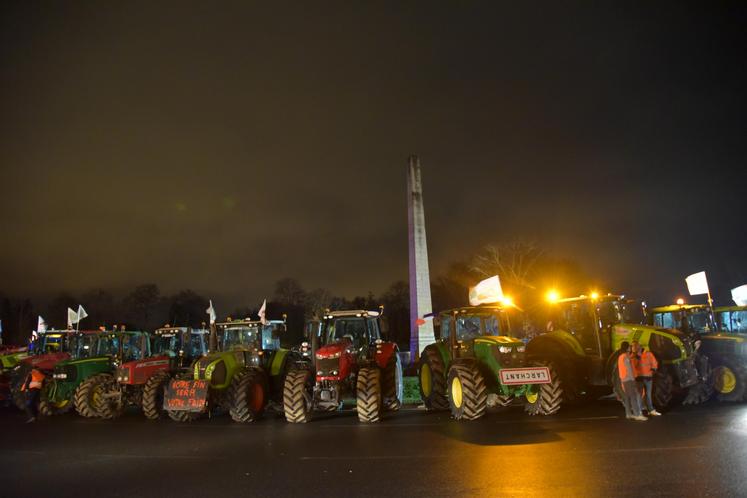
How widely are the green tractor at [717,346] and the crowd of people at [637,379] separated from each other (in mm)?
2669

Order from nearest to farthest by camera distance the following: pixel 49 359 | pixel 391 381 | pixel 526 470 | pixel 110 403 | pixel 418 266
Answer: pixel 526 470
pixel 391 381
pixel 110 403
pixel 49 359
pixel 418 266

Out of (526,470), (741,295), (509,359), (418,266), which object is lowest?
(526,470)

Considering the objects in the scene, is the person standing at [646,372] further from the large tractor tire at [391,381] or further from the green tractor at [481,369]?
the large tractor tire at [391,381]

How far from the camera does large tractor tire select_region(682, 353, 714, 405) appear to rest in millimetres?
12148

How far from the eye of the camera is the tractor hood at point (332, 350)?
1128cm

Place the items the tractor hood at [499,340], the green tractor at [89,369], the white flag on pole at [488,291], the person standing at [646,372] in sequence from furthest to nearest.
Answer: the white flag on pole at [488,291], the green tractor at [89,369], the tractor hood at [499,340], the person standing at [646,372]

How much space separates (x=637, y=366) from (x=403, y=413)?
5094 millimetres

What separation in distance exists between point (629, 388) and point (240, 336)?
869cm

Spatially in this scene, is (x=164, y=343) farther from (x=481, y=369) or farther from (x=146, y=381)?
(x=481, y=369)

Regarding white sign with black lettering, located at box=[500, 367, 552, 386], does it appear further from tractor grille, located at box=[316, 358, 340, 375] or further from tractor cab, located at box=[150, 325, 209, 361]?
tractor cab, located at box=[150, 325, 209, 361]

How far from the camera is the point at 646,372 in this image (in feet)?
34.8

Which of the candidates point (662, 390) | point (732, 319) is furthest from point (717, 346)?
point (732, 319)

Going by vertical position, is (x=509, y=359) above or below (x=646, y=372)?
above

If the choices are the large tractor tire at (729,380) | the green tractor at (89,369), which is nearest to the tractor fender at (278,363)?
the green tractor at (89,369)
